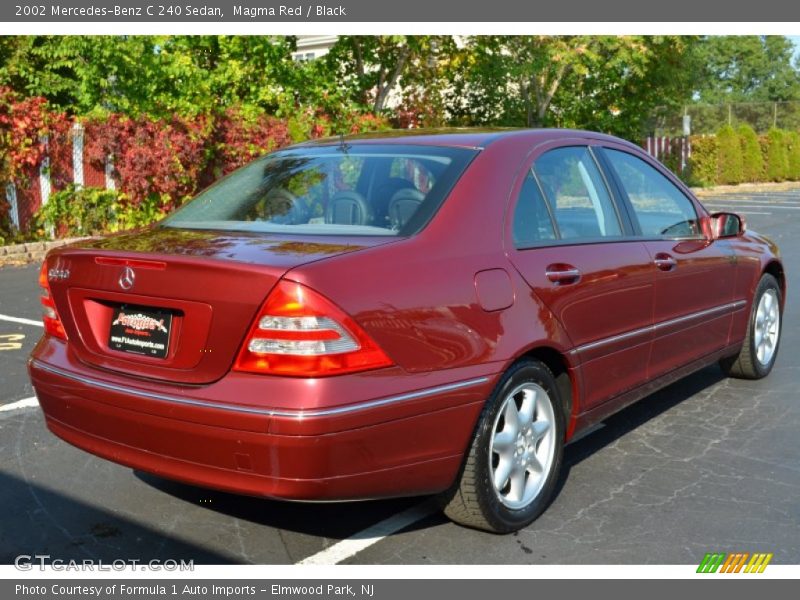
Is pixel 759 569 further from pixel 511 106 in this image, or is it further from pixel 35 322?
pixel 511 106

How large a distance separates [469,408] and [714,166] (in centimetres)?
3117

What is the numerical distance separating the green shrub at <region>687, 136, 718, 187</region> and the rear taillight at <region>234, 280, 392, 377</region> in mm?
30588

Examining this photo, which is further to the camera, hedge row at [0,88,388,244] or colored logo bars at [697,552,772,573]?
hedge row at [0,88,388,244]

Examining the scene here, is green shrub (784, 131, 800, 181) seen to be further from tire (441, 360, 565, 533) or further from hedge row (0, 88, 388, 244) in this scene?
tire (441, 360, 565, 533)

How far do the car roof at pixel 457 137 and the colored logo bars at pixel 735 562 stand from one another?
1.89m

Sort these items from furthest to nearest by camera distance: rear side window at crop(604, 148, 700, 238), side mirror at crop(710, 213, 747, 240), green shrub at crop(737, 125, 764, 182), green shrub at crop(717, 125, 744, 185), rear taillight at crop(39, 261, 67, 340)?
green shrub at crop(737, 125, 764, 182)
green shrub at crop(717, 125, 744, 185)
side mirror at crop(710, 213, 747, 240)
rear side window at crop(604, 148, 700, 238)
rear taillight at crop(39, 261, 67, 340)

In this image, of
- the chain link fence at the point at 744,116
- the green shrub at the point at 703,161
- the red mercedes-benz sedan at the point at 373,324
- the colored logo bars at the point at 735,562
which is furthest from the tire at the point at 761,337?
the chain link fence at the point at 744,116

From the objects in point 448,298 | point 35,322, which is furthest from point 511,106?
point 448,298

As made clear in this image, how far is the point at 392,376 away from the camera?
3.27 m

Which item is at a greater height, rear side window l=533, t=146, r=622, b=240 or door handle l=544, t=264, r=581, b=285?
rear side window l=533, t=146, r=622, b=240

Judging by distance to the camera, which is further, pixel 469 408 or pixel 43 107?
pixel 43 107

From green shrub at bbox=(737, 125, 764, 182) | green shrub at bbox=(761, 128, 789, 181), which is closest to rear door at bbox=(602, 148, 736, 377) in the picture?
green shrub at bbox=(737, 125, 764, 182)

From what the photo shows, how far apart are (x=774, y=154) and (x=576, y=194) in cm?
3357

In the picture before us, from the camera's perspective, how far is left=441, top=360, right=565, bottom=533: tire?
3660 mm
